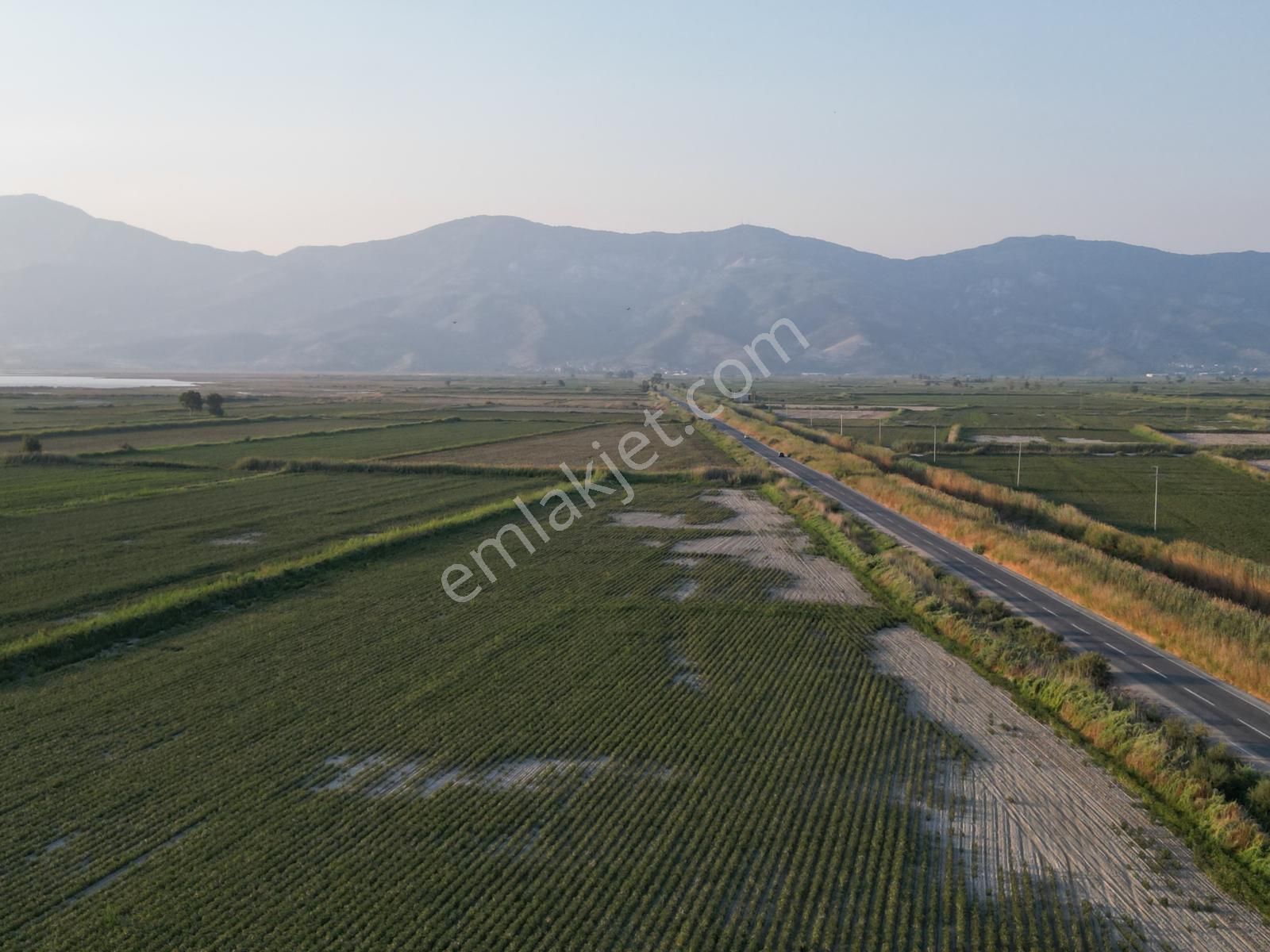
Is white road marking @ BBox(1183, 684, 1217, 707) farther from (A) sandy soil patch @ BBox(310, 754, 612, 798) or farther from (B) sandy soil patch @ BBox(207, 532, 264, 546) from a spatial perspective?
(B) sandy soil patch @ BBox(207, 532, 264, 546)

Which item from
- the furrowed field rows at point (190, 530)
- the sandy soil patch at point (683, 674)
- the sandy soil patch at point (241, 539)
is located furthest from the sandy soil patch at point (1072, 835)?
the sandy soil patch at point (241, 539)

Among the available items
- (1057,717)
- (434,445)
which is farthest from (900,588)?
(434,445)

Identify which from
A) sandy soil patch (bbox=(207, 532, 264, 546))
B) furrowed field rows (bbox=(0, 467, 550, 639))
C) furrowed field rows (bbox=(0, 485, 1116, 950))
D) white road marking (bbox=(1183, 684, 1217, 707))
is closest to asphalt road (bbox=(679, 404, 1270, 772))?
white road marking (bbox=(1183, 684, 1217, 707))

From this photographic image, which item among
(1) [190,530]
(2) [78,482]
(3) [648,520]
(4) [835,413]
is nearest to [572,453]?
(3) [648,520]

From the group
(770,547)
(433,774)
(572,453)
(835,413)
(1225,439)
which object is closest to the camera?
(433,774)

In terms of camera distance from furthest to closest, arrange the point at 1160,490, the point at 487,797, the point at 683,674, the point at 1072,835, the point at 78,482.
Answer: the point at 1160,490, the point at 78,482, the point at 683,674, the point at 487,797, the point at 1072,835

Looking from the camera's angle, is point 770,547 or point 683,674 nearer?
point 683,674

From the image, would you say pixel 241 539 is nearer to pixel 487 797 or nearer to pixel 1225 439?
pixel 487 797
